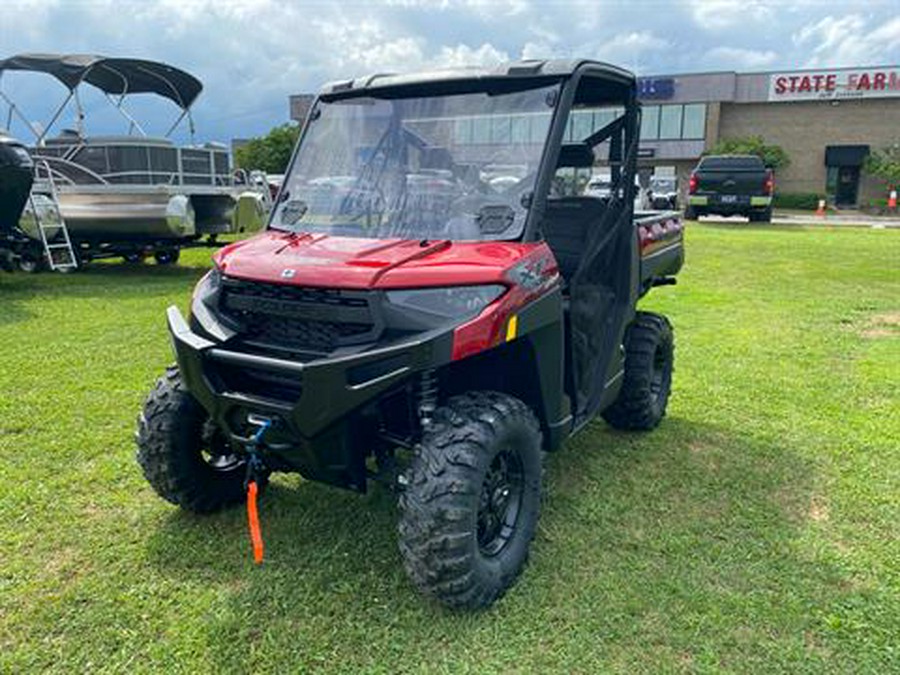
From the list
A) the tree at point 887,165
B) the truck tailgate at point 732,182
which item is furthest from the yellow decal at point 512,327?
the tree at point 887,165

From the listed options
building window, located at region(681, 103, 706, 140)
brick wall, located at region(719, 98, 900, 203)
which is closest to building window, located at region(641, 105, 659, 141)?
building window, located at region(681, 103, 706, 140)

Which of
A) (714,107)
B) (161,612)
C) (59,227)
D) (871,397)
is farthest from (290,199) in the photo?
(714,107)

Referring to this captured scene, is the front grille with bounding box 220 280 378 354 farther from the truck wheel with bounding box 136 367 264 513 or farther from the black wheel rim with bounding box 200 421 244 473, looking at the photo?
the black wheel rim with bounding box 200 421 244 473

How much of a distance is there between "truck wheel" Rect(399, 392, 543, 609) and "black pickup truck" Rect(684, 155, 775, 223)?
18575 mm

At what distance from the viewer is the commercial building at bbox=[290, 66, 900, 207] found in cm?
3988

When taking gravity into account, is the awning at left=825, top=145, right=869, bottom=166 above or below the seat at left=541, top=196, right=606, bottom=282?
above

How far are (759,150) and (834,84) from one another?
5.28 metres

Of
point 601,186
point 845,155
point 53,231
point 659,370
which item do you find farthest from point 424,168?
point 845,155

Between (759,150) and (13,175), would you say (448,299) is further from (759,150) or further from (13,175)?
(759,150)

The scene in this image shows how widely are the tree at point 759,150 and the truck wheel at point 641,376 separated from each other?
3926cm

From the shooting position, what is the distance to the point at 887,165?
37656 mm

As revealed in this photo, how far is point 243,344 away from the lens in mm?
2805

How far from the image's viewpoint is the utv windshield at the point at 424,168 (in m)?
3.02

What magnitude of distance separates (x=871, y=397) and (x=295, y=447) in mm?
4305
